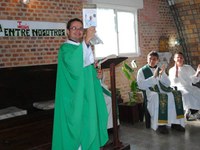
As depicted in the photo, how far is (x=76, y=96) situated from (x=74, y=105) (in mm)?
86

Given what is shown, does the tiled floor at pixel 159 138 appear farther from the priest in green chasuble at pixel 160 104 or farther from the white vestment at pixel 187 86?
the white vestment at pixel 187 86

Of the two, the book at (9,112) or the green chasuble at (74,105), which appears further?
the book at (9,112)

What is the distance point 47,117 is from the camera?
12.4 ft

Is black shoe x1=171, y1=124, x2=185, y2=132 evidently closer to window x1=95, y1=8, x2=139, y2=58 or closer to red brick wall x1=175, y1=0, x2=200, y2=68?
window x1=95, y1=8, x2=139, y2=58

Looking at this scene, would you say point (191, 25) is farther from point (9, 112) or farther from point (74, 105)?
point (74, 105)

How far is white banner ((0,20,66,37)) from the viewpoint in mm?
4004

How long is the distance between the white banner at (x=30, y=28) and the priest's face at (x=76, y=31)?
173cm

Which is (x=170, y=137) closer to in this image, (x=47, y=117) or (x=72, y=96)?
(x=47, y=117)

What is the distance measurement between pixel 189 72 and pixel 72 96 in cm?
336

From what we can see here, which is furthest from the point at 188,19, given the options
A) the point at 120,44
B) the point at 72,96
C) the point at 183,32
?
the point at 72,96

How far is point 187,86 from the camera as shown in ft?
16.9

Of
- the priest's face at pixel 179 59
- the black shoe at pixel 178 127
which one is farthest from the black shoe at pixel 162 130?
the priest's face at pixel 179 59

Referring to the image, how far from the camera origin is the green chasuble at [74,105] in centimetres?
248

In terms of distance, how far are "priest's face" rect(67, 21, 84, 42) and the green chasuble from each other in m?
0.09
